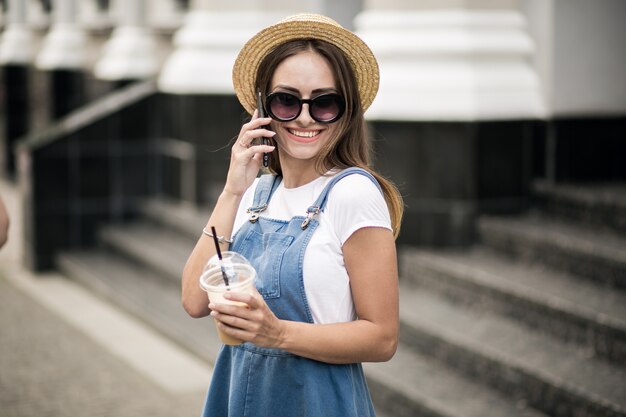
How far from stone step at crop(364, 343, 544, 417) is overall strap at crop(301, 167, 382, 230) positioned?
242 centimetres

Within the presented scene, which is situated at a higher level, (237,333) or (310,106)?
(310,106)

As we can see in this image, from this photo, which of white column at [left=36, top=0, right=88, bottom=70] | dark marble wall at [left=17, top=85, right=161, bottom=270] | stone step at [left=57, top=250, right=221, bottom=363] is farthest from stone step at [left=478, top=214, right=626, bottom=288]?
white column at [left=36, top=0, right=88, bottom=70]

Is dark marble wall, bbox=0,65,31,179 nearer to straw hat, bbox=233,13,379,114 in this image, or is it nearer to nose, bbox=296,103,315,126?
straw hat, bbox=233,13,379,114

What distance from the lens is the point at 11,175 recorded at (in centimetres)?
1633

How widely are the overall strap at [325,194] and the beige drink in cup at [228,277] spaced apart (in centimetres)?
23

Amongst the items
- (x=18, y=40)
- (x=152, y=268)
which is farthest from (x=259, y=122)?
(x=18, y=40)

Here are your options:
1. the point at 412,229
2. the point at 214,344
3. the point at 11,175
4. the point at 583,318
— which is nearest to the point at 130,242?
the point at 214,344

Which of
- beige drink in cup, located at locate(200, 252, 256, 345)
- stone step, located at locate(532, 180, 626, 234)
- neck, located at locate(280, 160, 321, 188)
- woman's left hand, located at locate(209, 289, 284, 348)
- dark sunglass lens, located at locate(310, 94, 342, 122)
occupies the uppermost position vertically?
dark sunglass lens, located at locate(310, 94, 342, 122)

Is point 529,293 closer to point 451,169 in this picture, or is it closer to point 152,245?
point 451,169

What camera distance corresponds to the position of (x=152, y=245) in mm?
8875

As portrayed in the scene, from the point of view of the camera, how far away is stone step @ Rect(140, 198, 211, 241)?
28.4 ft

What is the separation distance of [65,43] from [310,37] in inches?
471

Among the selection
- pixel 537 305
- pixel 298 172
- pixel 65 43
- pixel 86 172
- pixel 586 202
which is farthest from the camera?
pixel 65 43

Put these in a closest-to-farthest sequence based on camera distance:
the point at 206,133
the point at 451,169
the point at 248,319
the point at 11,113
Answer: the point at 248,319, the point at 451,169, the point at 206,133, the point at 11,113
